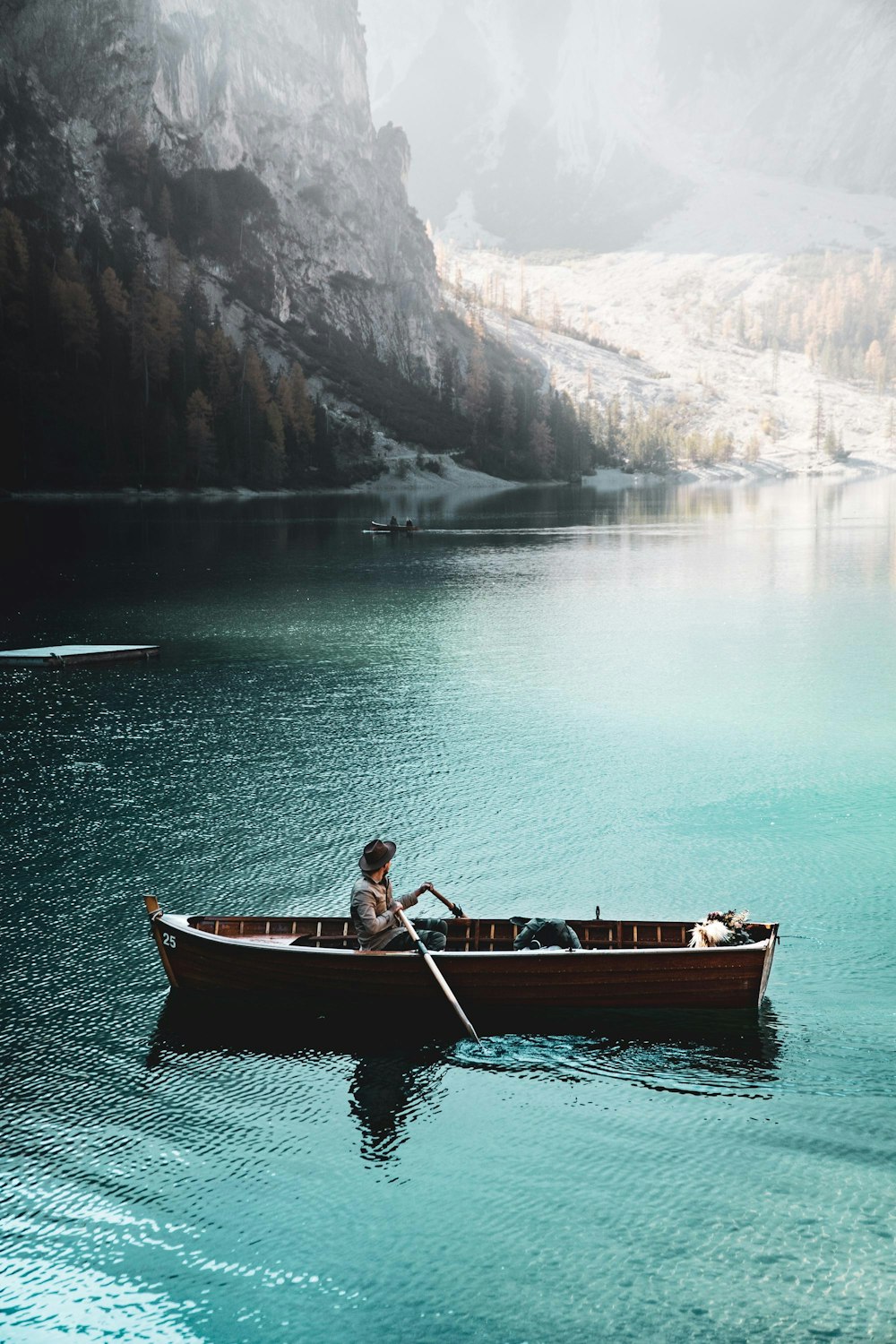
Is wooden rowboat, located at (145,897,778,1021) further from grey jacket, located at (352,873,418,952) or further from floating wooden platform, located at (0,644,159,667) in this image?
floating wooden platform, located at (0,644,159,667)

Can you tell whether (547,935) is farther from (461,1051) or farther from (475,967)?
(461,1051)

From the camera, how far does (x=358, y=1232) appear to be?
44.8ft

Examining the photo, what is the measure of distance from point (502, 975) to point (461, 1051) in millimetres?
1313

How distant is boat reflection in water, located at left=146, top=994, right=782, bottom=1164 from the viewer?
16.4 m

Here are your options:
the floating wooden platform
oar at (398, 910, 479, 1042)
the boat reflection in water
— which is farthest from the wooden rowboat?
the floating wooden platform

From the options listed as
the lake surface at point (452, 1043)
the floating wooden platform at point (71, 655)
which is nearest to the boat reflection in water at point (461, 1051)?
the lake surface at point (452, 1043)

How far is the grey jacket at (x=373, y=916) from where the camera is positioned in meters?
17.9

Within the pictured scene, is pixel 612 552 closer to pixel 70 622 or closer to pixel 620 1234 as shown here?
pixel 70 622

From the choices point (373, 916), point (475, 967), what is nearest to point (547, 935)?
point (475, 967)

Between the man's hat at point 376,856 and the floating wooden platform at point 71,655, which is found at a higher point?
the man's hat at point 376,856

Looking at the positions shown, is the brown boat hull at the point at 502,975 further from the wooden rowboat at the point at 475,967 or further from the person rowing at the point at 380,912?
the person rowing at the point at 380,912

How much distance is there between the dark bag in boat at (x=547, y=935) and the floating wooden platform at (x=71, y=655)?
35479 mm

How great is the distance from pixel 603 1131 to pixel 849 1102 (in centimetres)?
352

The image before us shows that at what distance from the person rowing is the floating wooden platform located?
34.3 meters
